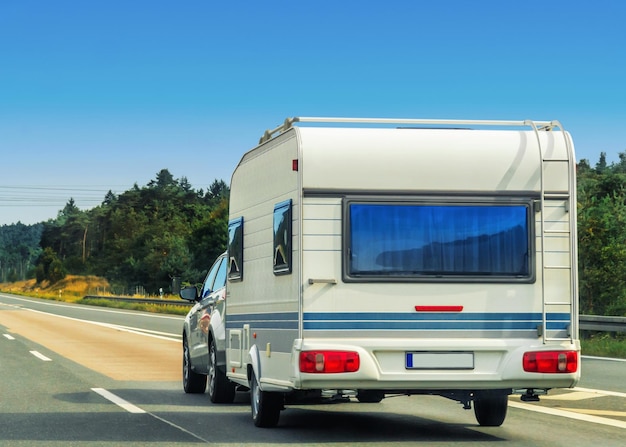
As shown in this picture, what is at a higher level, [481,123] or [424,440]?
[481,123]

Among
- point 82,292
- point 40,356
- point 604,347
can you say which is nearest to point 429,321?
point 604,347

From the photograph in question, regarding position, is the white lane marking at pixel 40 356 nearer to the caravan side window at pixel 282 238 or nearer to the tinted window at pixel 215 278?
the tinted window at pixel 215 278

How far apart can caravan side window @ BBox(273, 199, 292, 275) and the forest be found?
2958cm

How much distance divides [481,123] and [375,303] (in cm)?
185

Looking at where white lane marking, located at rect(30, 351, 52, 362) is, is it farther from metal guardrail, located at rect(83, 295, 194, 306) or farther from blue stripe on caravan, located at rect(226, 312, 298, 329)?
metal guardrail, located at rect(83, 295, 194, 306)

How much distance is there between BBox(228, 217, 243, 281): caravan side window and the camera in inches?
440

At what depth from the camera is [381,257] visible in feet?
30.2

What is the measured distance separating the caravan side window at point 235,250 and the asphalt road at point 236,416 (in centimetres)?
→ 142

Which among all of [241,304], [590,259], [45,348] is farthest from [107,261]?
[241,304]

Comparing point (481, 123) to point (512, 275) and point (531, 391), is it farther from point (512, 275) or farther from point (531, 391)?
point (531, 391)

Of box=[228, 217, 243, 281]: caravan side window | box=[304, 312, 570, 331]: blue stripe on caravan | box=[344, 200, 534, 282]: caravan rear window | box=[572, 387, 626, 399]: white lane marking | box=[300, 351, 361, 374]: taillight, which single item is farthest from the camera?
box=[572, 387, 626, 399]: white lane marking

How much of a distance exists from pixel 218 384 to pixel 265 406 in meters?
2.47

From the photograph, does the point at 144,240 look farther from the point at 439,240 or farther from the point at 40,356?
the point at 439,240

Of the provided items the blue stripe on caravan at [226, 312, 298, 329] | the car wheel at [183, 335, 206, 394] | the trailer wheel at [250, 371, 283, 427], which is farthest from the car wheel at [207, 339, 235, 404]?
the trailer wheel at [250, 371, 283, 427]
